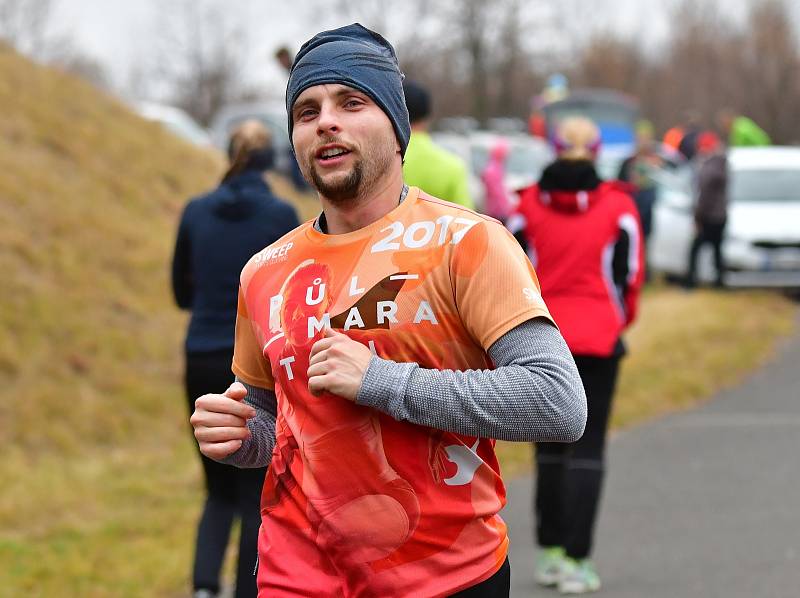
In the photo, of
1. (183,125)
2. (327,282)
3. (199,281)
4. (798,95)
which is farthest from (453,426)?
(798,95)

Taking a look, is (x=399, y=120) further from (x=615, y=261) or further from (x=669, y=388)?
(x=669, y=388)

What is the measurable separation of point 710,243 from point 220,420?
1457cm

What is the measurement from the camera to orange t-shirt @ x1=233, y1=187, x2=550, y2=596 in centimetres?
286

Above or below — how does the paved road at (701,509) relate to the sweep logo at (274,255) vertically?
below

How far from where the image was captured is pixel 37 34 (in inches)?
2074

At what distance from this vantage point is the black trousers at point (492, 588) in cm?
294

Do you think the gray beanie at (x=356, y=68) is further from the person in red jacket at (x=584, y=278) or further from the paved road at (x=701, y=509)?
the paved road at (x=701, y=509)

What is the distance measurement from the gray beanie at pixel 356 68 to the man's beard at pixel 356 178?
0.10 m

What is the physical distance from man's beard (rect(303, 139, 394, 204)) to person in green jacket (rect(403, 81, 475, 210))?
3934 mm

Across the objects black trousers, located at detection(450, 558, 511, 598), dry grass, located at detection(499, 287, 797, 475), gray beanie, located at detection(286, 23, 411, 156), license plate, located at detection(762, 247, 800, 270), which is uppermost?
gray beanie, located at detection(286, 23, 411, 156)

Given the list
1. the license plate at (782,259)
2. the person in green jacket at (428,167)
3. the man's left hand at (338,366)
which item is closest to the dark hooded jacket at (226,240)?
the person in green jacket at (428,167)

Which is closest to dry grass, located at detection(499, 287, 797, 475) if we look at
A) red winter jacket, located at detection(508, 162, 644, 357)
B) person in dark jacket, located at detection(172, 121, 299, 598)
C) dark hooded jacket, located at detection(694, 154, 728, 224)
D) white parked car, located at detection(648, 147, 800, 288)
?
white parked car, located at detection(648, 147, 800, 288)

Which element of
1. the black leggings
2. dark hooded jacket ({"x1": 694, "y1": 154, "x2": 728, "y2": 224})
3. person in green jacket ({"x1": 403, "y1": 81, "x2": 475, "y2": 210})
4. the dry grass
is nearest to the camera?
the black leggings

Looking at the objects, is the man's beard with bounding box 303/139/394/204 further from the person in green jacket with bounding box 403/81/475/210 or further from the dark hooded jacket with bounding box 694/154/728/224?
the dark hooded jacket with bounding box 694/154/728/224
